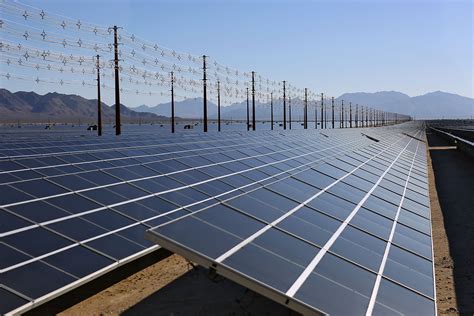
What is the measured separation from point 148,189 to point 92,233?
5.05m

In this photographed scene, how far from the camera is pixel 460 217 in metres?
26.9

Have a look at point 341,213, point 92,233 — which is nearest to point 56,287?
point 92,233

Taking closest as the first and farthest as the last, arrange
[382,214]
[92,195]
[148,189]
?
[382,214] → [92,195] → [148,189]

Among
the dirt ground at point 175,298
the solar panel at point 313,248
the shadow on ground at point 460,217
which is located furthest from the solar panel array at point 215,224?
the shadow on ground at point 460,217

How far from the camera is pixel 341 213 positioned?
1345 cm

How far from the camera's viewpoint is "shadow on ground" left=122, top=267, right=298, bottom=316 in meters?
12.4

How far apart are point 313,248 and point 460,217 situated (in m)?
21.3

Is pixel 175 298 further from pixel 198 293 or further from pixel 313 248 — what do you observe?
pixel 313 248

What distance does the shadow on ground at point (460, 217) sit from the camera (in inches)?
606

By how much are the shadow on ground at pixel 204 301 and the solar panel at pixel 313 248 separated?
2.65 m

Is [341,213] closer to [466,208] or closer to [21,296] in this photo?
[21,296]

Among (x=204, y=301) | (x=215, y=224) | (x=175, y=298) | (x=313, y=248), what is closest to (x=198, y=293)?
(x=204, y=301)

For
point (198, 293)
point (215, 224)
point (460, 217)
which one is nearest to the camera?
point (215, 224)

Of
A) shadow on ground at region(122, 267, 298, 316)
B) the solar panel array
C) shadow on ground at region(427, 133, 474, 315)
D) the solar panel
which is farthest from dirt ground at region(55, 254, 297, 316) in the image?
shadow on ground at region(427, 133, 474, 315)
